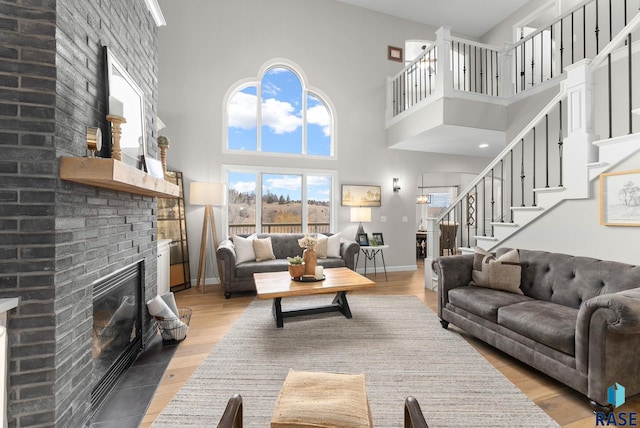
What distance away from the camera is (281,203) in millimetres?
5359

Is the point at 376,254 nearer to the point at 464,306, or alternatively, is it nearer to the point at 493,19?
the point at 464,306

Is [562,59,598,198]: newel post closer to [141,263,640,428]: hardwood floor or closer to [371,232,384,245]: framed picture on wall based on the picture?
[141,263,640,428]: hardwood floor

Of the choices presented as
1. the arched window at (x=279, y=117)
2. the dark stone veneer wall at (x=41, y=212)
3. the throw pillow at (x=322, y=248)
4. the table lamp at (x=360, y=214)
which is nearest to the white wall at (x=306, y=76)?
the arched window at (x=279, y=117)

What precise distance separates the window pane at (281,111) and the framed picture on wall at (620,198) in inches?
167

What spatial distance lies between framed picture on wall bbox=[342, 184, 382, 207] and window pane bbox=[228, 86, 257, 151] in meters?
1.92

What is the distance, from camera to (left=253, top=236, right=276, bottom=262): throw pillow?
4473 mm

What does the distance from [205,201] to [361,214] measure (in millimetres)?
2754

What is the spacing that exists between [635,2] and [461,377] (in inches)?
209

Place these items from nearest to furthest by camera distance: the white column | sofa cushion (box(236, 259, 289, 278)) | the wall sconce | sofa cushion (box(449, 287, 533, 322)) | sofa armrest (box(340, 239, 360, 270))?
sofa cushion (box(449, 287, 533, 322))
sofa cushion (box(236, 259, 289, 278))
the white column
sofa armrest (box(340, 239, 360, 270))
the wall sconce

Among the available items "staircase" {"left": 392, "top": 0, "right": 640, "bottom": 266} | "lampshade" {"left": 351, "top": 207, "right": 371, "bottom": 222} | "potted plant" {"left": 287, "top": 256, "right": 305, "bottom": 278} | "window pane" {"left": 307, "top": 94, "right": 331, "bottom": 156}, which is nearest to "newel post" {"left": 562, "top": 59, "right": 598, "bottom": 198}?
"staircase" {"left": 392, "top": 0, "right": 640, "bottom": 266}

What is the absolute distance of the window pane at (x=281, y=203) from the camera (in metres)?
5.27

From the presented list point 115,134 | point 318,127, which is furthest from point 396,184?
point 115,134

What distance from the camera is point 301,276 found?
321cm

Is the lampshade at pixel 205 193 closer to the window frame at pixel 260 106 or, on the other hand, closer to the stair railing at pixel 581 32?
the window frame at pixel 260 106
